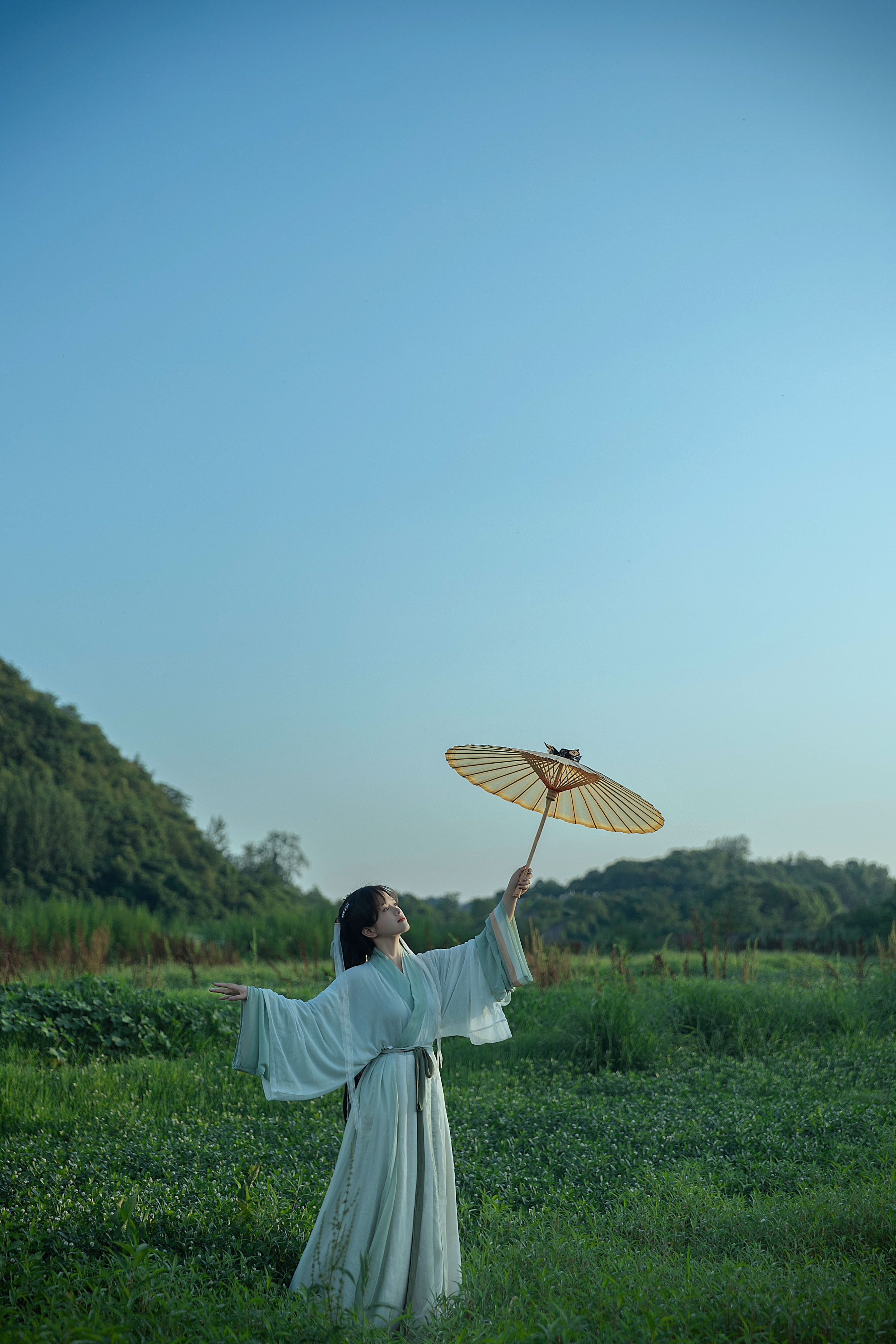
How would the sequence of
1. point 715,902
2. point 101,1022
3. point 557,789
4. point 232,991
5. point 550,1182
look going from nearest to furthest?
point 232,991 → point 557,789 → point 550,1182 → point 101,1022 → point 715,902

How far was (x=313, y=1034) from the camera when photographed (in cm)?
378

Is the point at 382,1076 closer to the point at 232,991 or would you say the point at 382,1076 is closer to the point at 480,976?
the point at 480,976

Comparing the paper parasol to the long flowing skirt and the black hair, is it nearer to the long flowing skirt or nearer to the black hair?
the black hair

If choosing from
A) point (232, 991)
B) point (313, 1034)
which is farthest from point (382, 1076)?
point (232, 991)

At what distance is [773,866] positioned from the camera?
30922 mm

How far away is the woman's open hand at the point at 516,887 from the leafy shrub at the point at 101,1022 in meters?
5.13

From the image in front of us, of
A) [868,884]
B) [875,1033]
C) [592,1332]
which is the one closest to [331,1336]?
[592,1332]

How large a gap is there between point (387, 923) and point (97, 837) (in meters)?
22.1

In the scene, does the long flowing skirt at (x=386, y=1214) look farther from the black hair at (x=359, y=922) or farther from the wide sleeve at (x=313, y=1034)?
the black hair at (x=359, y=922)

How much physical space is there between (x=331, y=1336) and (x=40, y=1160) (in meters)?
2.42

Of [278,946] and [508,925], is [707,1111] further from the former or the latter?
[278,946]

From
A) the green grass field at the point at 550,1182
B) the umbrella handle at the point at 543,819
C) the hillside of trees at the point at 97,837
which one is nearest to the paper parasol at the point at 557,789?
the umbrella handle at the point at 543,819

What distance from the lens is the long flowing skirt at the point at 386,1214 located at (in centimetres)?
356

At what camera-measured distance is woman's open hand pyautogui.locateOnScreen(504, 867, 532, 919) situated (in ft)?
13.1
